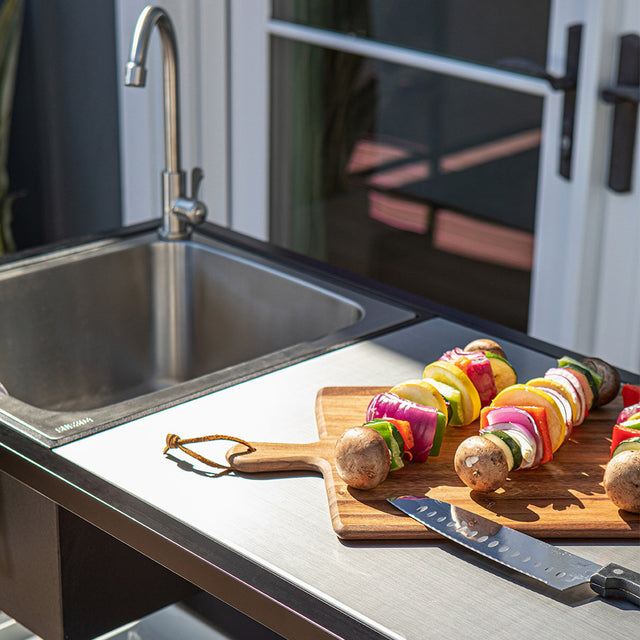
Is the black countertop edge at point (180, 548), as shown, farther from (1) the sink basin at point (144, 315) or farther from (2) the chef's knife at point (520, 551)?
(1) the sink basin at point (144, 315)

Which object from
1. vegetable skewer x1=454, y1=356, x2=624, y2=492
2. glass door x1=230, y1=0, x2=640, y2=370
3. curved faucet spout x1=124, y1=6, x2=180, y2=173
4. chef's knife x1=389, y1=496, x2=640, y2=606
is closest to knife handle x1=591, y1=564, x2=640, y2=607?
chef's knife x1=389, y1=496, x2=640, y2=606

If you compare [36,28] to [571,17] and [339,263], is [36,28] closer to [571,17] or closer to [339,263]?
[339,263]

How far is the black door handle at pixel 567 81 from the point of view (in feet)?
6.47

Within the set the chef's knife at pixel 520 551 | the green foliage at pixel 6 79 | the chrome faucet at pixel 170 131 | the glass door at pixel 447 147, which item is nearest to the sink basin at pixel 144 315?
the chrome faucet at pixel 170 131

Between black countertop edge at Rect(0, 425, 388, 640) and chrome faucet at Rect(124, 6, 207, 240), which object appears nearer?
black countertop edge at Rect(0, 425, 388, 640)

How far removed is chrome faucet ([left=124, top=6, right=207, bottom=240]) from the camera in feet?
4.69

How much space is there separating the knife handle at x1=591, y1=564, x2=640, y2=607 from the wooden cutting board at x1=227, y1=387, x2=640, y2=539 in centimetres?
8

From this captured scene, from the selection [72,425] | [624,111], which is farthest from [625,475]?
[624,111]

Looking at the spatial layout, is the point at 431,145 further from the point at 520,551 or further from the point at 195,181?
the point at 520,551

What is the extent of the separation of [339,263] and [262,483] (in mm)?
1581

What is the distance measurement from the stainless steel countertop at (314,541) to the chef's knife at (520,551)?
0.01m

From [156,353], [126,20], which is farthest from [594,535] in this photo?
[126,20]

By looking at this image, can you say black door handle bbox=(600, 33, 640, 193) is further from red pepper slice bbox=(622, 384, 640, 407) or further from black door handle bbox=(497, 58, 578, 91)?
red pepper slice bbox=(622, 384, 640, 407)

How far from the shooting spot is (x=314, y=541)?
93 centimetres
